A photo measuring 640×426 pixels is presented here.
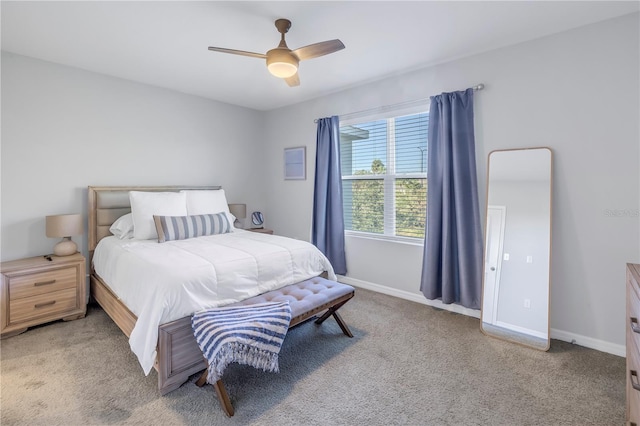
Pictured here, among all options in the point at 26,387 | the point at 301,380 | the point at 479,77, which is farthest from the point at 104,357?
the point at 479,77

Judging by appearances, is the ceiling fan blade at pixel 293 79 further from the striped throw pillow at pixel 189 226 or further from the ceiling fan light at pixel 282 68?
the striped throw pillow at pixel 189 226

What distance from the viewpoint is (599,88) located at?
2.29 meters

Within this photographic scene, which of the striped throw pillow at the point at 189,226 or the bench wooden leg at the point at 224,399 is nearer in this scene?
the bench wooden leg at the point at 224,399

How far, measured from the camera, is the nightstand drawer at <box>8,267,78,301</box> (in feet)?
8.25

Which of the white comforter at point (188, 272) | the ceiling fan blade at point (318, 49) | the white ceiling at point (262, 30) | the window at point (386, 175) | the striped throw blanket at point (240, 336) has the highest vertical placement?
the white ceiling at point (262, 30)

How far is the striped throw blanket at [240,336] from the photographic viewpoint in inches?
64.6

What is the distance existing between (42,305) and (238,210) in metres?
2.22

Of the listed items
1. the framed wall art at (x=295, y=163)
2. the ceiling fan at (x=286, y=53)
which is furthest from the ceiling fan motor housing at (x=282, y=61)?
the framed wall art at (x=295, y=163)

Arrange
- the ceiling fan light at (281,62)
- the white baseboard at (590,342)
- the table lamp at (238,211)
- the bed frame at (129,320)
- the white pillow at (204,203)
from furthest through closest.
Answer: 1. the table lamp at (238,211)
2. the white pillow at (204,203)
3. the white baseboard at (590,342)
4. the ceiling fan light at (281,62)
5. the bed frame at (129,320)

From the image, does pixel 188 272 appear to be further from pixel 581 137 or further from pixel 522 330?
pixel 581 137

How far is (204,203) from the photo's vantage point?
363 centimetres

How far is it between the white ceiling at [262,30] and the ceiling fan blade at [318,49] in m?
0.27

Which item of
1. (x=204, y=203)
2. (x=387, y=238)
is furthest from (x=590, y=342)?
(x=204, y=203)

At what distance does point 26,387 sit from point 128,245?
3.88ft
